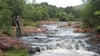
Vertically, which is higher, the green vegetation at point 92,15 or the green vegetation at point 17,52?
the green vegetation at point 92,15

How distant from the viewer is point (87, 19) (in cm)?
3603

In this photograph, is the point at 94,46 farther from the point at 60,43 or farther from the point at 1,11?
the point at 1,11

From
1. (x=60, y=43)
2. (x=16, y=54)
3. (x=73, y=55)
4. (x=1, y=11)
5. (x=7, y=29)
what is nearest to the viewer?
(x=16, y=54)

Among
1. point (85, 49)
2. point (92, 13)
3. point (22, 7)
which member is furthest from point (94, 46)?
point (22, 7)

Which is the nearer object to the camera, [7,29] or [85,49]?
[85,49]

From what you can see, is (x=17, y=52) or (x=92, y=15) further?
(x=92, y=15)

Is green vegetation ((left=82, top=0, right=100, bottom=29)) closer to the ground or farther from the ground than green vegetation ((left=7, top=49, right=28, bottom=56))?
farther from the ground

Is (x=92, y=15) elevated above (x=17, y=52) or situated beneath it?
elevated above

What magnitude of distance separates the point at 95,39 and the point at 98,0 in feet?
22.6

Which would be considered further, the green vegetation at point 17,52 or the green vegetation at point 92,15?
the green vegetation at point 92,15

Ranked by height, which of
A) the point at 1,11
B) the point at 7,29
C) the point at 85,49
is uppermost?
the point at 1,11

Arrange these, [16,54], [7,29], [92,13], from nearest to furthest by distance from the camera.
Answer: [16,54] → [7,29] → [92,13]

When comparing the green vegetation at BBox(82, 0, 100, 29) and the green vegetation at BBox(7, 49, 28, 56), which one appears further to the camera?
the green vegetation at BBox(82, 0, 100, 29)

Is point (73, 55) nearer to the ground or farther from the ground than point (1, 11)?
nearer to the ground
